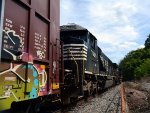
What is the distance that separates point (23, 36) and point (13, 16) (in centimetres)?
52

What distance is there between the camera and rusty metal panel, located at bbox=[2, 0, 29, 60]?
529cm

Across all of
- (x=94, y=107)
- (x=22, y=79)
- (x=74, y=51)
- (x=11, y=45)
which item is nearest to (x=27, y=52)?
(x=22, y=79)

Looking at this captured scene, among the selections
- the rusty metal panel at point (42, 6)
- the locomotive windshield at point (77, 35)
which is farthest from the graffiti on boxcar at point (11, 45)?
the locomotive windshield at point (77, 35)

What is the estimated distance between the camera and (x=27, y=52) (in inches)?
242

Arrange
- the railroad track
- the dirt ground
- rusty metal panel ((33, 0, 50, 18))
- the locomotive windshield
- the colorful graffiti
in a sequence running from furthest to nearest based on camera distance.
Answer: the locomotive windshield → the dirt ground → the railroad track → rusty metal panel ((33, 0, 50, 18)) → the colorful graffiti

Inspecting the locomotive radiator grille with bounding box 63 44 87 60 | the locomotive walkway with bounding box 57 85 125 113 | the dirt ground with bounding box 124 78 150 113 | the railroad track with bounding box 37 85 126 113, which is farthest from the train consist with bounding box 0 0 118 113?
the dirt ground with bounding box 124 78 150 113

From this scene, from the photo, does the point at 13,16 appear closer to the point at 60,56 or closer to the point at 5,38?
the point at 5,38

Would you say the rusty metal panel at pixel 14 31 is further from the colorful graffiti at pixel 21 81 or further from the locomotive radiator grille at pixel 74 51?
the locomotive radiator grille at pixel 74 51

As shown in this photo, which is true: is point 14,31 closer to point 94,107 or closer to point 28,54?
point 28,54

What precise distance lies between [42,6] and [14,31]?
1791 mm

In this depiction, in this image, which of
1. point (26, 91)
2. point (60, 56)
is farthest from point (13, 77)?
point (60, 56)

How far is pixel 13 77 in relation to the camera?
554cm

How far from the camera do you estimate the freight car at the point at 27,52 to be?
17.3 ft

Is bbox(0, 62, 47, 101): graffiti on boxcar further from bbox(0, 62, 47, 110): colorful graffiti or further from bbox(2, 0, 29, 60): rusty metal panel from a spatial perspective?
bbox(2, 0, 29, 60): rusty metal panel
